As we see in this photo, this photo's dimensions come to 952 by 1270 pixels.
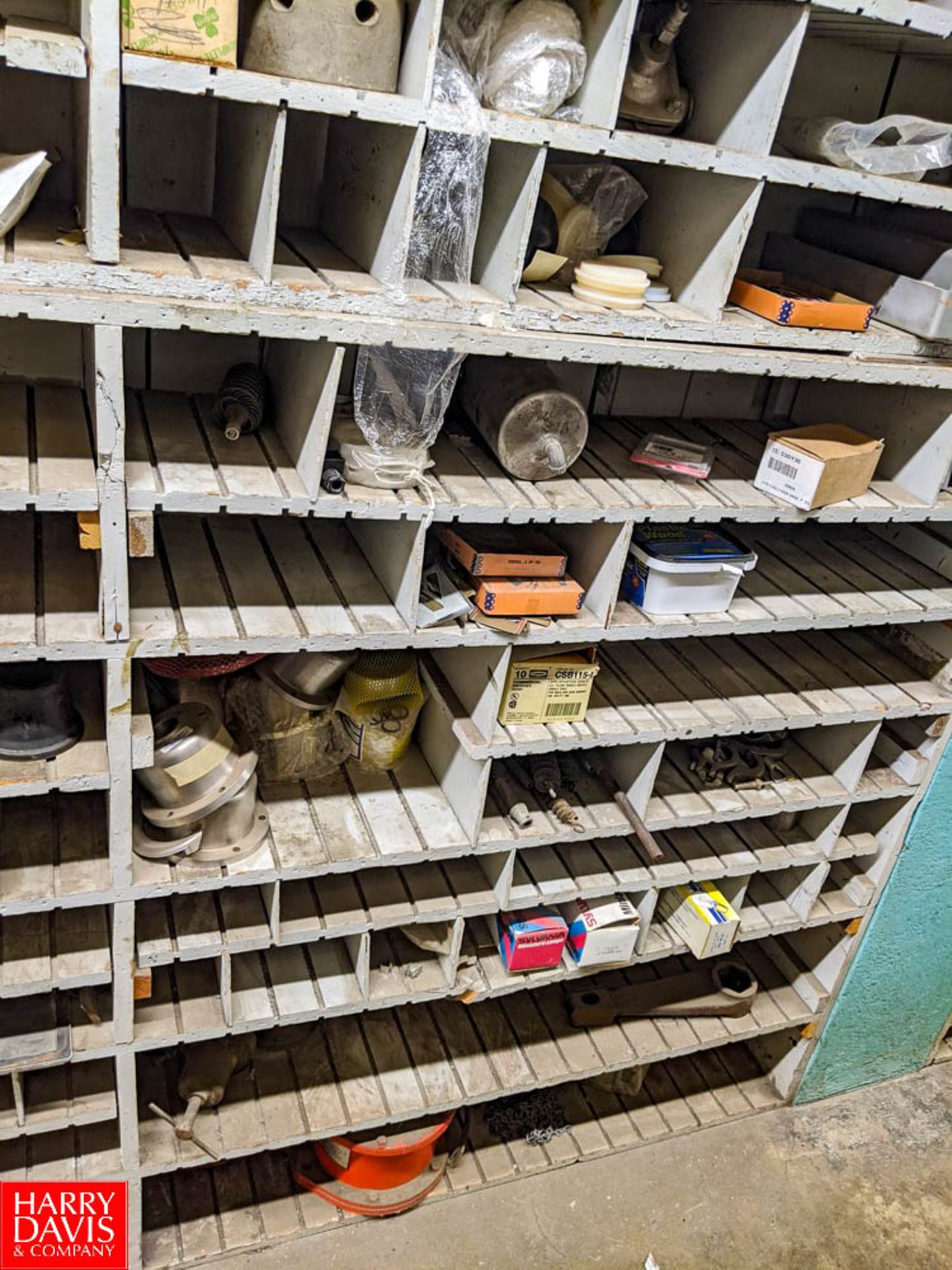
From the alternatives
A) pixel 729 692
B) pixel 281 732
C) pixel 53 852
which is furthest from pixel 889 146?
pixel 53 852

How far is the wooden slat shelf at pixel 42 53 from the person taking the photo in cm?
121

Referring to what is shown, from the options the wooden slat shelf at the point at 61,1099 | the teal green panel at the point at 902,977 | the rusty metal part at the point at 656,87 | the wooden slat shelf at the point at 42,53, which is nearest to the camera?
the wooden slat shelf at the point at 42,53

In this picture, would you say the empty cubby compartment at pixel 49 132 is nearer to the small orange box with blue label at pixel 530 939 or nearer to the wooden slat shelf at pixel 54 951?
the wooden slat shelf at pixel 54 951

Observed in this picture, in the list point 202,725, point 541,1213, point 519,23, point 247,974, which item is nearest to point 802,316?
point 519,23

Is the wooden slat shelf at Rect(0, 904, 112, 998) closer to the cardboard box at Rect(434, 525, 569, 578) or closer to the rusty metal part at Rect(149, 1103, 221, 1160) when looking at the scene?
the rusty metal part at Rect(149, 1103, 221, 1160)

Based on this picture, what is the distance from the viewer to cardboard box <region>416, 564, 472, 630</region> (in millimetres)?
1798

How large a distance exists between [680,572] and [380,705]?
652 millimetres

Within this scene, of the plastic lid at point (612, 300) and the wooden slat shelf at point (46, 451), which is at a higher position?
the plastic lid at point (612, 300)

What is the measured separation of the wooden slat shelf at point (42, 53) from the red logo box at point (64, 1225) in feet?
6.75

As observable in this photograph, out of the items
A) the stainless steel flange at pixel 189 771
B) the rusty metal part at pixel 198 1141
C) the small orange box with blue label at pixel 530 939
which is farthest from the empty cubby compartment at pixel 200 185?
the rusty metal part at pixel 198 1141

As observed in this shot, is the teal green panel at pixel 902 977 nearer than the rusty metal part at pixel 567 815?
No

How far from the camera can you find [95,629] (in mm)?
1618

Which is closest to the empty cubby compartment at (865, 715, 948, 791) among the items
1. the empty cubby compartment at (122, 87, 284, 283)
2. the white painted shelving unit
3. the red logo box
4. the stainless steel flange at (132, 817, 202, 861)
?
the white painted shelving unit

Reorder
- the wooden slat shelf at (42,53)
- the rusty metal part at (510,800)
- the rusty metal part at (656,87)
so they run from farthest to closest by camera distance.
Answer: the rusty metal part at (510,800) < the rusty metal part at (656,87) < the wooden slat shelf at (42,53)
